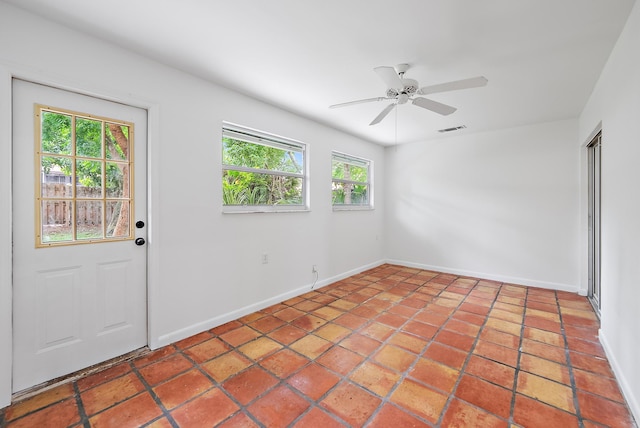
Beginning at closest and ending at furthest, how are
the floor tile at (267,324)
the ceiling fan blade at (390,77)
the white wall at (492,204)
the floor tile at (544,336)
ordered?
the ceiling fan blade at (390,77)
the floor tile at (544,336)
the floor tile at (267,324)
the white wall at (492,204)

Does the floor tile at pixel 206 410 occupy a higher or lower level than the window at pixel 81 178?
lower

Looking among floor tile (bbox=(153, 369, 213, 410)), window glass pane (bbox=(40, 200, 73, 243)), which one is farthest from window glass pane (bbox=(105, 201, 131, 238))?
floor tile (bbox=(153, 369, 213, 410))

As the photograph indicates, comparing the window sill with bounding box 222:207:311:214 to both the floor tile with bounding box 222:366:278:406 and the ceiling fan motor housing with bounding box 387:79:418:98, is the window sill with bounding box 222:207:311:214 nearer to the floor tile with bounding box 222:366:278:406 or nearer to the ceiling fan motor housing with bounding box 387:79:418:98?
the floor tile with bounding box 222:366:278:406

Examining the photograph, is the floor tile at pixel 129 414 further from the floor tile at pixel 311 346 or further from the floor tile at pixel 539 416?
the floor tile at pixel 539 416

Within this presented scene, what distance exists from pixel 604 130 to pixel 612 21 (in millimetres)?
1033

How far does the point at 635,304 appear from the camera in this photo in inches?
65.4

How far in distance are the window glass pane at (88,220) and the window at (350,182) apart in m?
3.00

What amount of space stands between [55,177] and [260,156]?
6.14 ft

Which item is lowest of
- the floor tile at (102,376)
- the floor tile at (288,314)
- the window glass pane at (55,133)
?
the floor tile at (102,376)

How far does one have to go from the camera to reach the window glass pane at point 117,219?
7.19 feet

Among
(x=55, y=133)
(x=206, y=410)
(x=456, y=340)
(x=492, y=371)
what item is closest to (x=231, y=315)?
(x=206, y=410)

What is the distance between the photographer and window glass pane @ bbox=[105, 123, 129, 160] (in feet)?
7.14

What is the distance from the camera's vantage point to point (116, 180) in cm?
222

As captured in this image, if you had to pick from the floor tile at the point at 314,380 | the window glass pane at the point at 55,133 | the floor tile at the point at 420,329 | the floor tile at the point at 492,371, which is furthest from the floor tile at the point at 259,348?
the window glass pane at the point at 55,133
